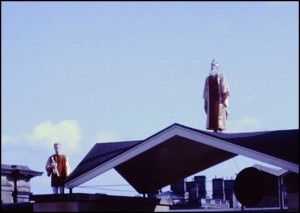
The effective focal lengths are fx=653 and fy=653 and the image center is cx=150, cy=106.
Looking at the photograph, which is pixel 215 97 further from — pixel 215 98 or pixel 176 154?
pixel 176 154

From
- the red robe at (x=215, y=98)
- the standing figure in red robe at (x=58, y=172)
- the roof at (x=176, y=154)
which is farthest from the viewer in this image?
A: the red robe at (x=215, y=98)

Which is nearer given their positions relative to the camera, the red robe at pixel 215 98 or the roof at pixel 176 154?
the roof at pixel 176 154

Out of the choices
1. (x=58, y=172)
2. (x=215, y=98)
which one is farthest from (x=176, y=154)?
(x=58, y=172)

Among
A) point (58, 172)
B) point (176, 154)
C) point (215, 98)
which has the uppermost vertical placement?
point (215, 98)

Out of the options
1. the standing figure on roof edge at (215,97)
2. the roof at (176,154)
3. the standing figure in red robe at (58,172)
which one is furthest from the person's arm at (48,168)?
the standing figure on roof edge at (215,97)

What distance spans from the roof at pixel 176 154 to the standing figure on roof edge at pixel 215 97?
0.98 m

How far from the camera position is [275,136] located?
17641 millimetres

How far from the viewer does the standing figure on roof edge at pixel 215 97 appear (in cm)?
2002

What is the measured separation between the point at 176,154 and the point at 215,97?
216 centimetres

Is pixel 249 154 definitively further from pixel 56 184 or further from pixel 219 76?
pixel 56 184

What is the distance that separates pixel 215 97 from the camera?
20375 millimetres

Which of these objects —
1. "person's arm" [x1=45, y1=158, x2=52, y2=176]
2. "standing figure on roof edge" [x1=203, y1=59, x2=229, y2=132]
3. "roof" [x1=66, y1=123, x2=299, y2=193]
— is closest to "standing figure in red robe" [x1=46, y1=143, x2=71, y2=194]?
"person's arm" [x1=45, y1=158, x2=52, y2=176]

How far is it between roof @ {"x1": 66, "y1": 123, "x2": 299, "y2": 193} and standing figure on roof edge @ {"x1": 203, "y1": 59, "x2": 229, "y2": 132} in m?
0.98

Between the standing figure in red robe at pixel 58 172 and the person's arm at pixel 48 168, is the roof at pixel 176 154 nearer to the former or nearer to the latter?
the standing figure in red robe at pixel 58 172
